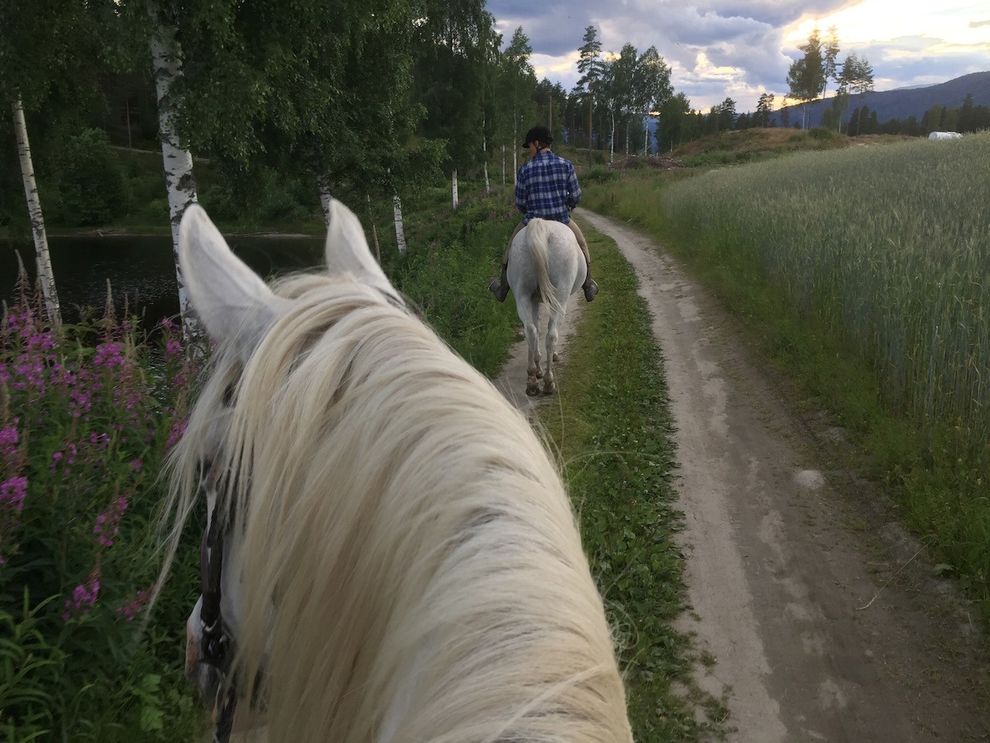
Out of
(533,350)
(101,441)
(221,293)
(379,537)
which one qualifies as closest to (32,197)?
(533,350)

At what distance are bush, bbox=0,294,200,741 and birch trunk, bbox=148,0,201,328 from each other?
483cm

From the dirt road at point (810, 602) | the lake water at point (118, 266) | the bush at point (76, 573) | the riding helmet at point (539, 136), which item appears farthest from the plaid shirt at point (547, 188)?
the lake water at point (118, 266)

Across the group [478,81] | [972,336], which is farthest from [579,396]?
[478,81]

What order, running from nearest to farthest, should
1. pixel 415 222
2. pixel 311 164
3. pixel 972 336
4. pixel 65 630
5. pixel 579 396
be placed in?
pixel 65 630 → pixel 972 336 → pixel 579 396 → pixel 311 164 → pixel 415 222

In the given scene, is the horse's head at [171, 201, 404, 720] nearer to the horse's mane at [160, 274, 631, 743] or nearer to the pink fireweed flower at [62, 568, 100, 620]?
the horse's mane at [160, 274, 631, 743]

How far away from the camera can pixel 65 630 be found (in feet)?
7.14

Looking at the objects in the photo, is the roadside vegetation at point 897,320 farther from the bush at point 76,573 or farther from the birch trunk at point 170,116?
the birch trunk at point 170,116

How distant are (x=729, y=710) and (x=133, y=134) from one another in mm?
76170

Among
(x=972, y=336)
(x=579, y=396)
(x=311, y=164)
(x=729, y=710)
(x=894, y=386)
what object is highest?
(x=311, y=164)

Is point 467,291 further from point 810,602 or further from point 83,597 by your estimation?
point 83,597

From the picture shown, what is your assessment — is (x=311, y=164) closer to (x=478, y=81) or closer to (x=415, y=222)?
(x=478, y=81)

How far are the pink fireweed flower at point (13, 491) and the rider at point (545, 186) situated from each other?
5.42m

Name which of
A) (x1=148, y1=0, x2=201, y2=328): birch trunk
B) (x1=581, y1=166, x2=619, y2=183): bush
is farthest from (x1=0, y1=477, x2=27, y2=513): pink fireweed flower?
(x1=581, y1=166, x2=619, y2=183): bush

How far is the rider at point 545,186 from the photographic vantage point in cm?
692
